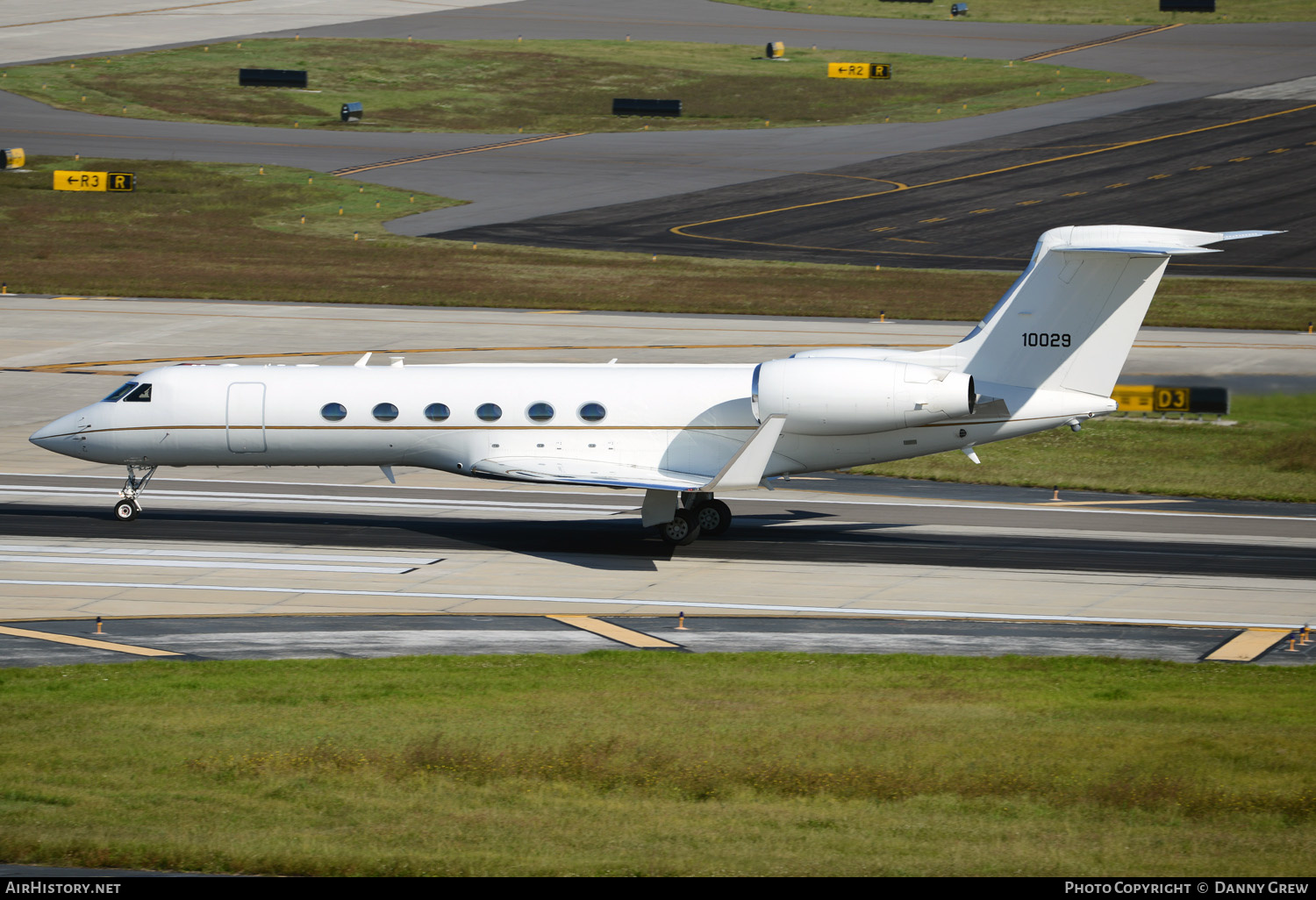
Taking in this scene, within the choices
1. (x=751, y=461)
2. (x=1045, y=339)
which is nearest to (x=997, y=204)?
(x=1045, y=339)

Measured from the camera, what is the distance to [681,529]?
3231cm

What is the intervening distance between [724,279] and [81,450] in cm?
3653

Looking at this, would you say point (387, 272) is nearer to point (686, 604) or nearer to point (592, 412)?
point (592, 412)

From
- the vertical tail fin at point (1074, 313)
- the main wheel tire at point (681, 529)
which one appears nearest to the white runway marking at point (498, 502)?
A: the main wheel tire at point (681, 529)

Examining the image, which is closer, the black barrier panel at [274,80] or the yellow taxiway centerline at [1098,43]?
the black barrier panel at [274,80]

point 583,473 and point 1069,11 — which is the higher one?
point 1069,11

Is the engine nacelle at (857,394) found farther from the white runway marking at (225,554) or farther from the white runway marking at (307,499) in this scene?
the white runway marking at (225,554)

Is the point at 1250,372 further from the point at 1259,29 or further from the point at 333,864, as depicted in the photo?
the point at 1259,29

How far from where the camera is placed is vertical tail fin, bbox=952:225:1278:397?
2938 cm

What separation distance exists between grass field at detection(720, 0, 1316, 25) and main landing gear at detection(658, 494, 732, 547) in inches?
4167

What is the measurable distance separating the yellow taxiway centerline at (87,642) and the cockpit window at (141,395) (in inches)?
309

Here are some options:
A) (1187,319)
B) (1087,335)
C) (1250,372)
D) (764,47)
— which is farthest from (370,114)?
(1087,335)

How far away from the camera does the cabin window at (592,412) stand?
3150cm

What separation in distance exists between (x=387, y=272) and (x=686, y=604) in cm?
4248
